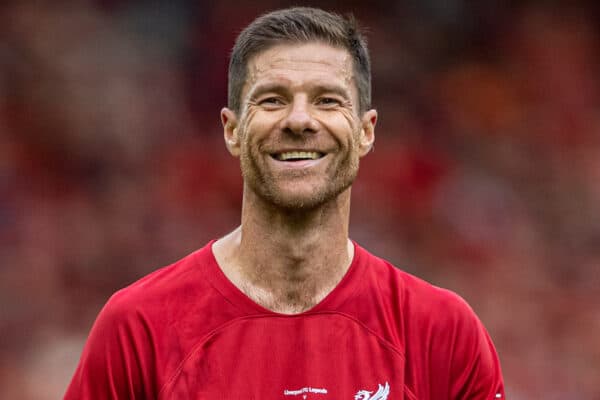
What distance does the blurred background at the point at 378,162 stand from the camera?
311 inches

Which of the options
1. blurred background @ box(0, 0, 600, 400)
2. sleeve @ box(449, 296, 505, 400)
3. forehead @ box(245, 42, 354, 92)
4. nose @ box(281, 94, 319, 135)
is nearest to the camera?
nose @ box(281, 94, 319, 135)

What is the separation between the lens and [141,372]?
3.04 m

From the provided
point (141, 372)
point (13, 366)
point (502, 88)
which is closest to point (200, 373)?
point (141, 372)

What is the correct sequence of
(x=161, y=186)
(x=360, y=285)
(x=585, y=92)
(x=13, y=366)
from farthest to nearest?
1. (x=585, y=92)
2. (x=161, y=186)
3. (x=13, y=366)
4. (x=360, y=285)

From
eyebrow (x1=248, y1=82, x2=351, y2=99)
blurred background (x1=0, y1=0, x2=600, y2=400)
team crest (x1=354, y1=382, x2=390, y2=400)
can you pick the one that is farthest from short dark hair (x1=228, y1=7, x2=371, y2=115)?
blurred background (x1=0, y1=0, x2=600, y2=400)

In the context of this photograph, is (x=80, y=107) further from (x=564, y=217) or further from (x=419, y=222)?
(x=564, y=217)

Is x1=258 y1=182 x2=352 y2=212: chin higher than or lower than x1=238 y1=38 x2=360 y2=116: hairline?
lower

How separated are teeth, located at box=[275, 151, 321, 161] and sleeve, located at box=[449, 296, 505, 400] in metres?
0.72

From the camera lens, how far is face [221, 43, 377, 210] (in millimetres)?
3029

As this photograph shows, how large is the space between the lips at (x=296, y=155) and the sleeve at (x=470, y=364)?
0.72 metres

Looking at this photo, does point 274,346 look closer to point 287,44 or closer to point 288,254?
point 288,254

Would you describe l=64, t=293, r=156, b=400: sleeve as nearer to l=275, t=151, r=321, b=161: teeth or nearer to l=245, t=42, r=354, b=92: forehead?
l=275, t=151, r=321, b=161: teeth

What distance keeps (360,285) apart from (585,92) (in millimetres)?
5953

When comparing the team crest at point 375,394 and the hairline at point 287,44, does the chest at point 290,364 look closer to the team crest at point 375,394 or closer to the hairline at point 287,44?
the team crest at point 375,394
